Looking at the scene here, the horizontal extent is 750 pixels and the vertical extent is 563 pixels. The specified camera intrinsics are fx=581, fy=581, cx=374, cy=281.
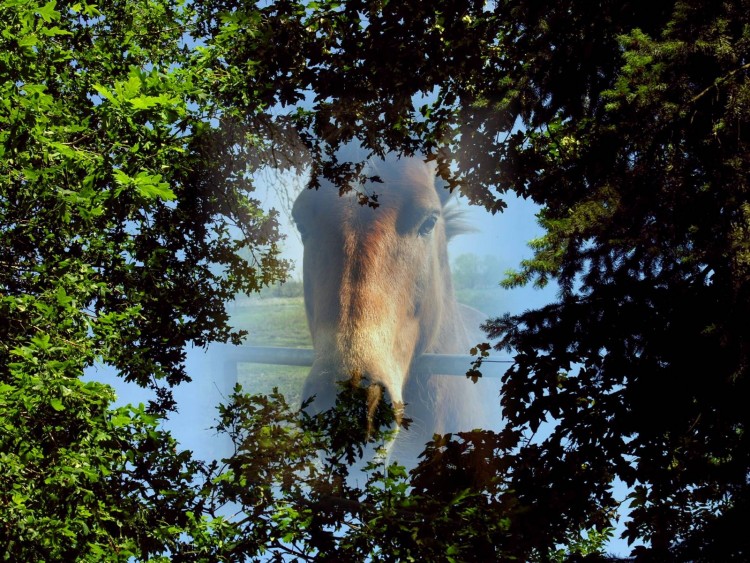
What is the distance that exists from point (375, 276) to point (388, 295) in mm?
306

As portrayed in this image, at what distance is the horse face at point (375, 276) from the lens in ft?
22.1

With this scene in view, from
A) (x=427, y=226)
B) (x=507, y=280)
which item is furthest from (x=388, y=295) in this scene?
(x=507, y=280)

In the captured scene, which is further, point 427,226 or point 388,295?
point 427,226

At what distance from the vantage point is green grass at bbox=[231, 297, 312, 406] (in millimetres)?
6293

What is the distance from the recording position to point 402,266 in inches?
311

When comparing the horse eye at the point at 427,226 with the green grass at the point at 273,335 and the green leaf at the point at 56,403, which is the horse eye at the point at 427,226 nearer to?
the green grass at the point at 273,335

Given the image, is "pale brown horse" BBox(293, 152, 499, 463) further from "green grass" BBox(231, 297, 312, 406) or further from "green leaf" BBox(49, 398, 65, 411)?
"green leaf" BBox(49, 398, 65, 411)

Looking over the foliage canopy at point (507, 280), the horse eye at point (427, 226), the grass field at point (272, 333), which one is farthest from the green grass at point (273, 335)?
the horse eye at point (427, 226)

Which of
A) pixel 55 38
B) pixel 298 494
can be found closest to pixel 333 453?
pixel 298 494

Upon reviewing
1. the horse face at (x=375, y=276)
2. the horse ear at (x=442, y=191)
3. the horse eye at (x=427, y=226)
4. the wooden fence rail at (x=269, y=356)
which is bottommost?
the wooden fence rail at (x=269, y=356)

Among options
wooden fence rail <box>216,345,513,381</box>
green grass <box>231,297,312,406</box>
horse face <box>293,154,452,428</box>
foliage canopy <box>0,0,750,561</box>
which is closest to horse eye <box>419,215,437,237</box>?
horse face <box>293,154,452,428</box>

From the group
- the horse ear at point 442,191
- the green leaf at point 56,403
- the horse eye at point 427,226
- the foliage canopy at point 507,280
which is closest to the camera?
the green leaf at point 56,403

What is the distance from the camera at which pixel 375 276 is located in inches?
295

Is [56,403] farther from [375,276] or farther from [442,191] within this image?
[442,191]
